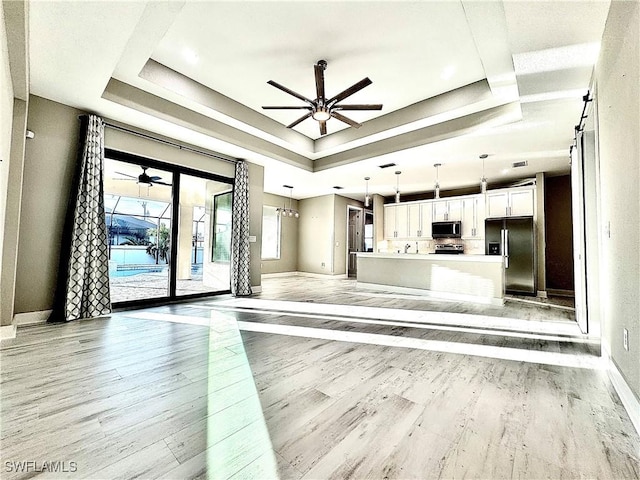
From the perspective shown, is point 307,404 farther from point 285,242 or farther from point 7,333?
point 285,242

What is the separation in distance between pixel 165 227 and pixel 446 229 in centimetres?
677

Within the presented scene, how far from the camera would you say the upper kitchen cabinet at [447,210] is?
7789 millimetres

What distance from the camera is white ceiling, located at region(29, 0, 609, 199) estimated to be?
2451mm

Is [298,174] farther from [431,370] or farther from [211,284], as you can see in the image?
[431,370]

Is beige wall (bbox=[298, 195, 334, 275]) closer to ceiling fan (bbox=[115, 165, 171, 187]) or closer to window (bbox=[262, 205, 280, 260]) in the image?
window (bbox=[262, 205, 280, 260])

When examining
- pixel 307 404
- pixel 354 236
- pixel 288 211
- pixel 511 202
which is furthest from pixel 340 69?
pixel 354 236

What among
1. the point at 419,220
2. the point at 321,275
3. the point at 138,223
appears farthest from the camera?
the point at 321,275

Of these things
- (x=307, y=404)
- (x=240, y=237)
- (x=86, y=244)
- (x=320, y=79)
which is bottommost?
(x=307, y=404)

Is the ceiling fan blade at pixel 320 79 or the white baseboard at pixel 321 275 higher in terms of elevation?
the ceiling fan blade at pixel 320 79

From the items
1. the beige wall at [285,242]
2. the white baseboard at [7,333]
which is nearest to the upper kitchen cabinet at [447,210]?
the beige wall at [285,242]

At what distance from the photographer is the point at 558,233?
686 cm

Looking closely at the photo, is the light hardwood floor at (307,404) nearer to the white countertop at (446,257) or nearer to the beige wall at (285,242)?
the white countertop at (446,257)

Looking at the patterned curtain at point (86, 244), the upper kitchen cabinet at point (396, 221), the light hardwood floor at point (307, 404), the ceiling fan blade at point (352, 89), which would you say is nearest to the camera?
the light hardwood floor at point (307, 404)

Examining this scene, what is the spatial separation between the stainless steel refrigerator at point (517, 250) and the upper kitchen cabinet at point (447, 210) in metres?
1.16
